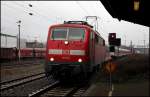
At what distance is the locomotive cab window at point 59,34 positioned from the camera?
720 inches

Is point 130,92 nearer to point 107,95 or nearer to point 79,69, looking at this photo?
point 107,95

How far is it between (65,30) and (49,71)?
2272 millimetres

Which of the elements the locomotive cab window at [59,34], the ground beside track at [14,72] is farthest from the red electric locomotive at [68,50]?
the ground beside track at [14,72]

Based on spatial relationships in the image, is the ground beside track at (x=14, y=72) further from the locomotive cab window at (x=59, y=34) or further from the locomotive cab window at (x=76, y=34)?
the locomotive cab window at (x=76, y=34)

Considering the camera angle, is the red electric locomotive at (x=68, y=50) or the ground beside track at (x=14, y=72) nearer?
the red electric locomotive at (x=68, y=50)

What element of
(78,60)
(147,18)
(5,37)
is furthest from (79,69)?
(5,37)

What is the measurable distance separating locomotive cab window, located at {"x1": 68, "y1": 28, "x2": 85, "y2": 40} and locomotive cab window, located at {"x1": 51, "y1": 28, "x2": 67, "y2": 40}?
0.95ft

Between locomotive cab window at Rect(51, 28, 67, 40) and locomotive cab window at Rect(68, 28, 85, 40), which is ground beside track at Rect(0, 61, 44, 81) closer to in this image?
locomotive cab window at Rect(51, 28, 67, 40)

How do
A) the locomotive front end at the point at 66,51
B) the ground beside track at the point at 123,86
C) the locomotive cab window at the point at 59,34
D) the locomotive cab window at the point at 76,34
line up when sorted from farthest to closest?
the locomotive cab window at the point at 59,34 < the locomotive cab window at the point at 76,34 < the locomotive front end at the point at 66,51 < the ground beside track at the point at 123,86

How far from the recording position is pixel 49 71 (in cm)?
1744

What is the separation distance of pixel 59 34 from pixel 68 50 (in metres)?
1.07

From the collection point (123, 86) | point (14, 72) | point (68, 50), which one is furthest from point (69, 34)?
point (14, 72)

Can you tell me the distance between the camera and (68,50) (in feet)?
58.5

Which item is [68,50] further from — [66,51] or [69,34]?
[69,34]
